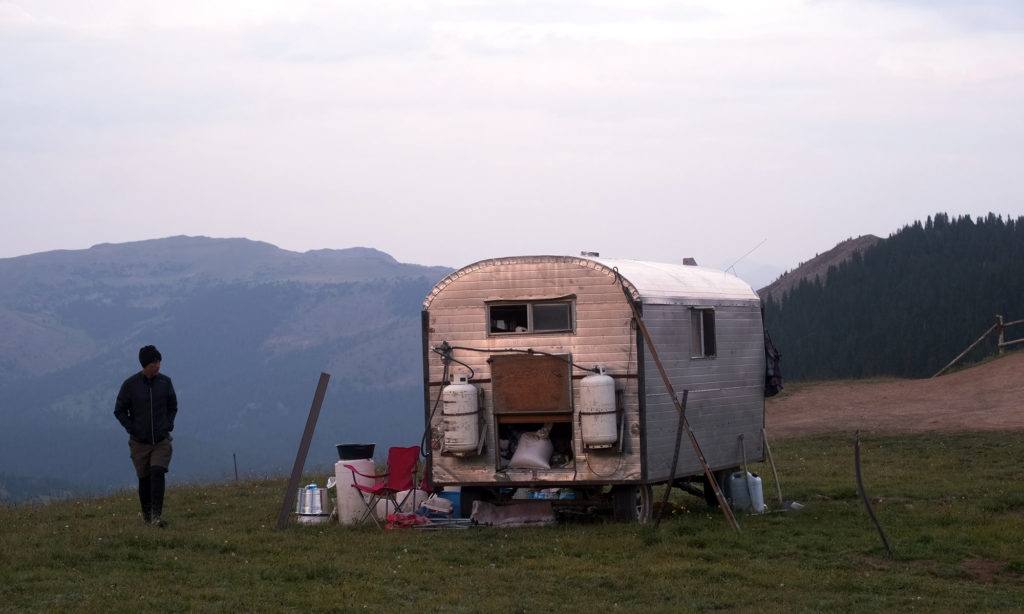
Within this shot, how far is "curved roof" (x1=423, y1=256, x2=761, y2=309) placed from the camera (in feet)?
47.6

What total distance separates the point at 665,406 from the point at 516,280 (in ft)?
7.23

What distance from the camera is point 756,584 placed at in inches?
431

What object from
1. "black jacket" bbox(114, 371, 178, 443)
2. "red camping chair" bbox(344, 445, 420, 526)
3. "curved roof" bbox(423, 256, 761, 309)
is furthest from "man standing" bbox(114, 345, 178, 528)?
"curved roof" bbox(423, 256, 761, 309)

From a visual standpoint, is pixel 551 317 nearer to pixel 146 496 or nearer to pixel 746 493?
pixel 746 493

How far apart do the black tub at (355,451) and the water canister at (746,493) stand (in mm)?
4486

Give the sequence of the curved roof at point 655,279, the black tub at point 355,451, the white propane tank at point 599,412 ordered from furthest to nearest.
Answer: the black tub at point 355,451 → the curved roof at point 655,279 → the white propane tank at point 599,412

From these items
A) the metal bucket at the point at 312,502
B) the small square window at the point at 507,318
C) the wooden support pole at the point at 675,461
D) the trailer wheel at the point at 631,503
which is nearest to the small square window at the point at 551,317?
the small square window at the point at 507,318

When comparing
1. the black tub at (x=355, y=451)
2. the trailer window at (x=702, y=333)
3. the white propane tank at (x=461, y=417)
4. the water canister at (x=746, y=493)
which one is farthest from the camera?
the water canister at (x=746, y=493)

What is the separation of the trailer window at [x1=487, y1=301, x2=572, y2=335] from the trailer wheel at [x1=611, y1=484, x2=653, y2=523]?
1885 mm

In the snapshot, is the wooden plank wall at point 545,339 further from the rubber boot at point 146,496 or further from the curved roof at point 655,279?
the rubber boot at point 146,496

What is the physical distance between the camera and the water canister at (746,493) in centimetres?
1587

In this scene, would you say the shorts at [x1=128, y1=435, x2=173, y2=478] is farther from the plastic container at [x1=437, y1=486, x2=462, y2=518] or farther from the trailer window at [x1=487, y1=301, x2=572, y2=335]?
the trailer window at [x1=487, y1=301, x2=572, y2=335]

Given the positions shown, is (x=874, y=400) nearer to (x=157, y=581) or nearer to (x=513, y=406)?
(x=513, y=406)

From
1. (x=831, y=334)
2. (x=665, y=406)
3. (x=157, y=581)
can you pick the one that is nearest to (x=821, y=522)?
(x=665, y=406)
